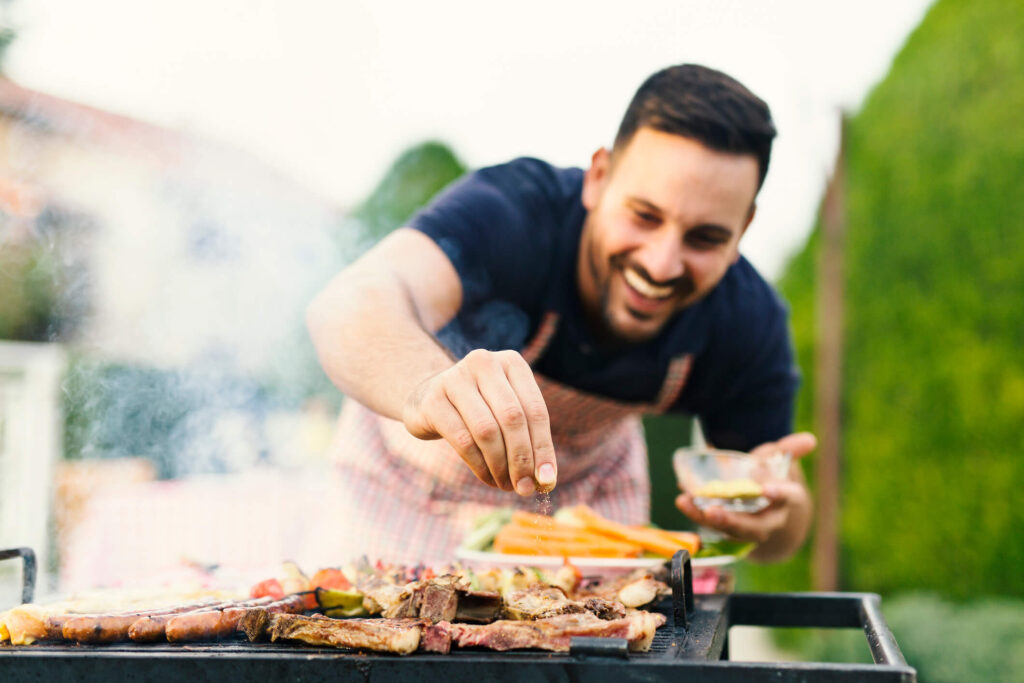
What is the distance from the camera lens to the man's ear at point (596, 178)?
2295mm

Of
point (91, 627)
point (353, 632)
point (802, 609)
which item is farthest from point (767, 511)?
point (91, 627)

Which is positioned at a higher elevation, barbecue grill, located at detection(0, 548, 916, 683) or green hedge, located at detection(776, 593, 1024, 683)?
barbecue grill, located at detection(0, 548, 916, 683)

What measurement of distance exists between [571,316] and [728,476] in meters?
0.64

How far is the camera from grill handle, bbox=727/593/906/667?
1.54 meters

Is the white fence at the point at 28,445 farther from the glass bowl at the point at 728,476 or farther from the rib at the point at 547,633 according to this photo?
the rib at the point at 547,633

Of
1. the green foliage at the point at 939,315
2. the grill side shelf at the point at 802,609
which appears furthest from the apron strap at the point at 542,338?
the green foliage at the point at 939,315

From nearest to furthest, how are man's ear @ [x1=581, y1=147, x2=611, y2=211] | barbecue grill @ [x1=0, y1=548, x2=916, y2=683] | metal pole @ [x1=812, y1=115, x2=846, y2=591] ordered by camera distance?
1. barbecue grill @ [x1=0, y1=548, x2=916, y2=683]
2. man's ear @ [x1=581, y1=147, x2=611, y2=211]
3. metal pole @ [x1=812, y1=115, x2=846, y2=591]

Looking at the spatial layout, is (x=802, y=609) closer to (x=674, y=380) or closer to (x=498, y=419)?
(x=498, y=419)

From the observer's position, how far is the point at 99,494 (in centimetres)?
404

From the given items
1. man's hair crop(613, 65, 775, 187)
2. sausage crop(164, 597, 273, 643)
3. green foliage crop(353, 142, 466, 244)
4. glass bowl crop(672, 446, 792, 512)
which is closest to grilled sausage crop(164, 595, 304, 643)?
sausage crop(164, 597, 273, 643)

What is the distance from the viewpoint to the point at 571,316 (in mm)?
2383

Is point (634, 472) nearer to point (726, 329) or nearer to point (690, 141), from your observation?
point (726, 329)

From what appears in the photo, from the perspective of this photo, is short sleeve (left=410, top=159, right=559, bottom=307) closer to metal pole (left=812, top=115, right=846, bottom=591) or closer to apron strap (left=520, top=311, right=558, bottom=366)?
apron strap (left=520, top=311, right=558, bottom=366)

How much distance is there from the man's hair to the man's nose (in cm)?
26
